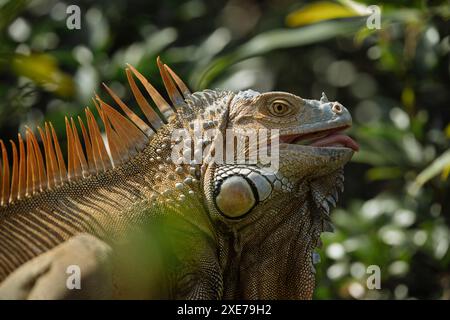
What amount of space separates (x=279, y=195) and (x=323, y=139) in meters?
0.35

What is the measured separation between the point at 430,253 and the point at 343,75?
3015mm

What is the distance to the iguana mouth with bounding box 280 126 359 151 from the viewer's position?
12.9ft

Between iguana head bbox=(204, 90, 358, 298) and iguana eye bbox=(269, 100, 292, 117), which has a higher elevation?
iguana eye bbox=(269, 100, 292, 117)

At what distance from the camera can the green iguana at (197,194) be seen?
3684mm

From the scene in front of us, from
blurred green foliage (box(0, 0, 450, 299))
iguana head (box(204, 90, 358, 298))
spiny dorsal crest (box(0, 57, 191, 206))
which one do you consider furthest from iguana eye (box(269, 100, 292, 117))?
blurred green foliage (box(0, 0, 450, 299))

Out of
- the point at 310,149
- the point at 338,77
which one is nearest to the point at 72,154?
the point at 310,149

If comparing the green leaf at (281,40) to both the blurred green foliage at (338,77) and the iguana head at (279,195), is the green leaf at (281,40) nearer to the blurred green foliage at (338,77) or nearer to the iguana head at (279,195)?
the blurred green foliage at (338,77)

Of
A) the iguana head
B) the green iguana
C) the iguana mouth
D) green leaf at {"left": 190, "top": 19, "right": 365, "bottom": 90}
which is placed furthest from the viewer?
green leaf at {"left": 190, "top": 19, "right": 365, "bottom": 90}

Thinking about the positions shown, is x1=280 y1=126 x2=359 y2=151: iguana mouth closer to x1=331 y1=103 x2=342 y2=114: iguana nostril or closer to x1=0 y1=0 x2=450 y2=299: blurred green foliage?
x1=331 y1=103 x2=342 y2=114: iguana nostril

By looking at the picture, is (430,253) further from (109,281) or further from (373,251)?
(109,281)

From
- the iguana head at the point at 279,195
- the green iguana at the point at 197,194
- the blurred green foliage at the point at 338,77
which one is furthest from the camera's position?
the blurred green foliage at the point at 338,77

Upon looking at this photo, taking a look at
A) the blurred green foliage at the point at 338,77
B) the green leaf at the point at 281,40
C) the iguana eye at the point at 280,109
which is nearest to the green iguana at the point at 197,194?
the iguana eye at the point at 280,109

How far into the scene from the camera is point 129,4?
27.6 ft

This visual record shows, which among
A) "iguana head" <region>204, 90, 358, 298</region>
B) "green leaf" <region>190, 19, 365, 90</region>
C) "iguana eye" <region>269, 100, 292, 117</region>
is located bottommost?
"iguana head" <region>204, 90, 358, 298</region>
